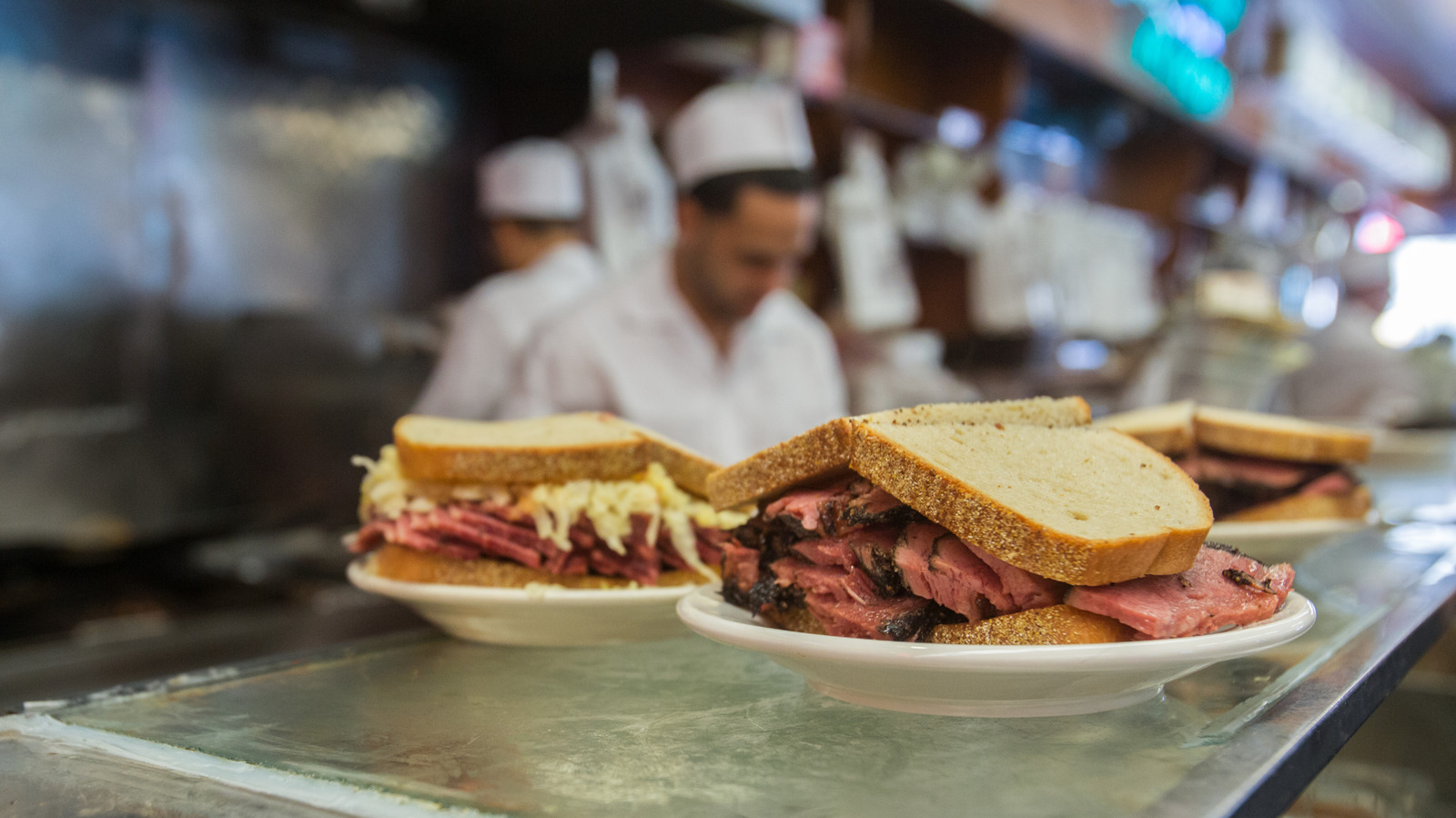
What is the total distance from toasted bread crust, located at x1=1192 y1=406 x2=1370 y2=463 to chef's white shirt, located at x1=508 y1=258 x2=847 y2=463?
166 centimetres

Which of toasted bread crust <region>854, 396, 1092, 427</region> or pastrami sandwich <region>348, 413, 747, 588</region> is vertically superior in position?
toasted bread crust <region>854, 396, 1092, 427</region>

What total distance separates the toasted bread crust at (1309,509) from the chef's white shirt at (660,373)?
1.71 metres

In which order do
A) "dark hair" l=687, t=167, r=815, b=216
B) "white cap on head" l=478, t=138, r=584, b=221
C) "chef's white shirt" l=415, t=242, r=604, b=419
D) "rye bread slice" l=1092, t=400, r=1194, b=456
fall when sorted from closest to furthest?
"rye bread slice" l=1092, t=400, r=1194, b=456 → "dark hair" l=687, t=167, r=815, b=216 → "chef's white shirt" l=415, t=242, r=604, b=419 → "white cap on head" l=478, t=138, r=584, b=221

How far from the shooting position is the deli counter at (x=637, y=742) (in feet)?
2.25

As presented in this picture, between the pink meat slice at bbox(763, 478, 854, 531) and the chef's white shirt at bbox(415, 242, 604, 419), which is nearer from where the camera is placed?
the pink meat slice at bbox(763, 478, 854, 531)

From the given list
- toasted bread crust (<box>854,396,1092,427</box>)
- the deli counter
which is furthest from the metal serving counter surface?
toasted bread crust (<box>854,396,1092,427</box>)

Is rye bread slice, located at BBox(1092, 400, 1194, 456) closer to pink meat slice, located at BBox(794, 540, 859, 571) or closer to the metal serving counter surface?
the metal serving counter surface

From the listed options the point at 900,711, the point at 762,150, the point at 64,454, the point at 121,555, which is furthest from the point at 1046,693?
the point at 121,555

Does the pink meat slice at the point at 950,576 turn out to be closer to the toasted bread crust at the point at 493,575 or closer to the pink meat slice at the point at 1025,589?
the pink meat slice at the point at 1025,589

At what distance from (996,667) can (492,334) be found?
3140 mm

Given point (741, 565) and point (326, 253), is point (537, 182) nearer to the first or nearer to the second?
point (326, 253)

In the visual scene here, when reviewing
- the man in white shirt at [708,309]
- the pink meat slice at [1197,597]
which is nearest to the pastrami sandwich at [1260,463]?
the pink meat slice at [1197,597]

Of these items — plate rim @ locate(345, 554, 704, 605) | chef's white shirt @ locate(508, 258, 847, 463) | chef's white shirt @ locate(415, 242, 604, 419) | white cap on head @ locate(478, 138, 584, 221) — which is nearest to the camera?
plate rim @ locate(345, 554, 704, 605)

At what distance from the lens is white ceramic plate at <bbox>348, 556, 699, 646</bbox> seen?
3.49 feet
